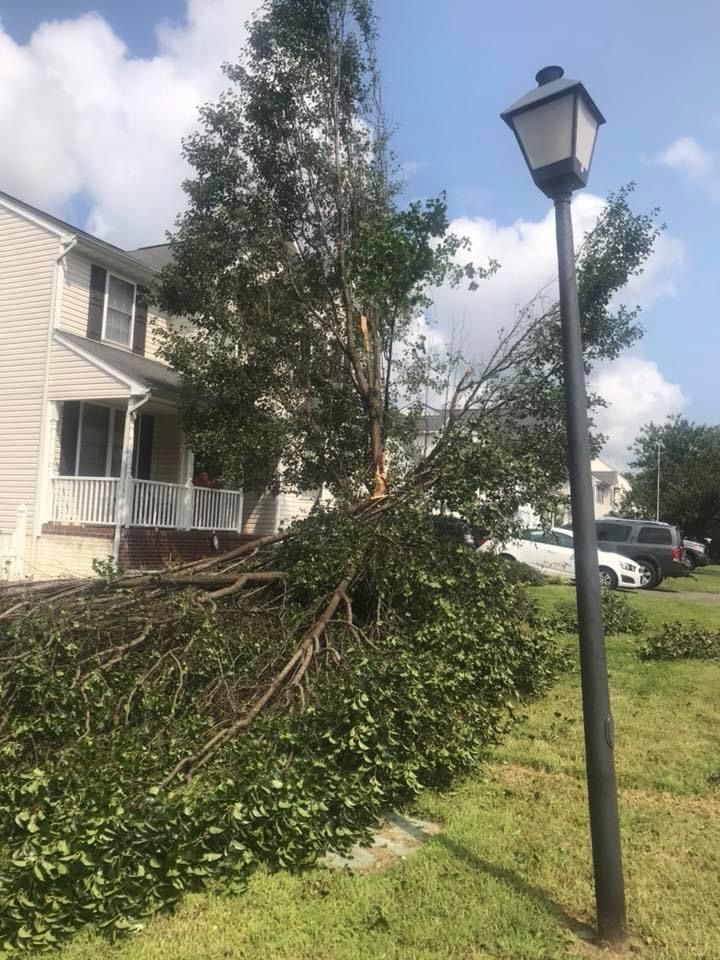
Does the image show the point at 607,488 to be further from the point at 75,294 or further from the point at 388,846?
the point at 388,846

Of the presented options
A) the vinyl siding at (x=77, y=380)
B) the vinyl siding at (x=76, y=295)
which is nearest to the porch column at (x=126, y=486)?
the vinyl siding at (x=77, y=380)

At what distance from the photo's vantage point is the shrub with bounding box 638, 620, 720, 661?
8.55 metres

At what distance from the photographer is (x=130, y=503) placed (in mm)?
12906

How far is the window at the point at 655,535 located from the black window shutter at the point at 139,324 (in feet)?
42.1

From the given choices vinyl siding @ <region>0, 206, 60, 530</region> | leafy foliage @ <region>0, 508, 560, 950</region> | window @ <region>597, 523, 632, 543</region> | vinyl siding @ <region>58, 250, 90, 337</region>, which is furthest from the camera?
window @ <region>597, 523, 632, 543</region>

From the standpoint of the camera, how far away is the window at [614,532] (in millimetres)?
19109

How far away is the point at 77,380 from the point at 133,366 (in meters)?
1.21

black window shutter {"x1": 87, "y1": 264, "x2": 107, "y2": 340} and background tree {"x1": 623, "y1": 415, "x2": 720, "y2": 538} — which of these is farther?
background tree {"x1": 623, "y1": 415, "x2": 720, "y2": 538}

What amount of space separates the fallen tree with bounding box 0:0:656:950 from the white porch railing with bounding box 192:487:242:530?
9.87 feet

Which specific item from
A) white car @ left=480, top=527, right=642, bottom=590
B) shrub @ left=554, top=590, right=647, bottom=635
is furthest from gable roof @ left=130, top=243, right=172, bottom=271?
shrub @ left=554, top=590, right=647, bottom=635

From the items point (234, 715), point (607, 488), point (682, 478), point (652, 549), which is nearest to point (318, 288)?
point (234, 715)

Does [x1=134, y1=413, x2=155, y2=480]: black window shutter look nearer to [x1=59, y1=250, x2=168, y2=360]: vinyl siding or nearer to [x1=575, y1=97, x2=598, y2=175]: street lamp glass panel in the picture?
[x1=59, y1=250, x2=168, y2=360]: vinyl siding

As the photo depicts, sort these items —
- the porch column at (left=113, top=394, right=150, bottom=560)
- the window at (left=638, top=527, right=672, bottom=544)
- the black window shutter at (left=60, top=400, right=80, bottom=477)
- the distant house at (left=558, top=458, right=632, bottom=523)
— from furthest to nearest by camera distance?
the distant house at (left=558, top=458, right=632, bottom=523)
the window at (left=638, top=527, right=672, bottom=544)
the black window shutter at (left=60, top=400, right=80, bottom=477)
the porch column at (left=113, top=394, right=150, bottom=560)

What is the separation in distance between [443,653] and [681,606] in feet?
28.7
